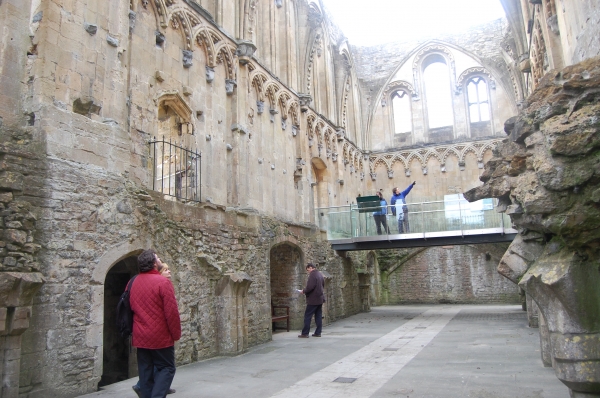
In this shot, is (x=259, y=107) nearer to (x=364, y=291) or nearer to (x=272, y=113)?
(x=272, y=113)

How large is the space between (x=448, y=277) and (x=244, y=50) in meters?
14.7

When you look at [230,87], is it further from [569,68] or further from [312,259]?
[569,68]

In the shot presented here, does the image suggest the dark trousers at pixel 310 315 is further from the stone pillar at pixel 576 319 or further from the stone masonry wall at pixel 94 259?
the stone pillar at pixel 576 319

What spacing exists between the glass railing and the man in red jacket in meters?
11.5

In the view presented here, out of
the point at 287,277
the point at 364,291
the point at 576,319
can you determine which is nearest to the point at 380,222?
the point at 287,277

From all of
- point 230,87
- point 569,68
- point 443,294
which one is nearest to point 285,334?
point 230,87

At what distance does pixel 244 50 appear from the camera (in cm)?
1255

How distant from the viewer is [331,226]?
1677 centimetres

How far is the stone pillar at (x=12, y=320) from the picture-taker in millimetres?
5543

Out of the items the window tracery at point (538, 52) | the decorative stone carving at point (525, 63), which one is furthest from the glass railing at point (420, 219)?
the decorative stone carving at point (525, 63)

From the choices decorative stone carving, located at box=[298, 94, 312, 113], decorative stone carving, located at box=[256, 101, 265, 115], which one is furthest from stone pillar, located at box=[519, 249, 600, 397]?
decorative stone carving, located at box=[298, 94, 312, 113]

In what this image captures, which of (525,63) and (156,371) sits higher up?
(525,63)

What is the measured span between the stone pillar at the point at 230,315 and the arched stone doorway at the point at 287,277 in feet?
13.8

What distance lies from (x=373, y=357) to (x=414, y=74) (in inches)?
738
